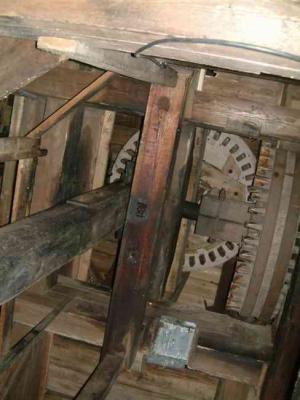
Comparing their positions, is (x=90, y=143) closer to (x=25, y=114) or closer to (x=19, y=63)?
(x=25, y=114)

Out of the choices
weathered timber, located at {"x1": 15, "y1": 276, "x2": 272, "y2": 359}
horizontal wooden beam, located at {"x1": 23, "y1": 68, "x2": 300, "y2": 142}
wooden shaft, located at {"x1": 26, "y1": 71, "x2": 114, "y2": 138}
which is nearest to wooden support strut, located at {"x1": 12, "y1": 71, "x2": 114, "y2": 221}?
wooden shaft, located at {"x1": 26, "y1": 71, "x2": 114, "y2": 138}

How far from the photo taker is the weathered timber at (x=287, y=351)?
1.62 metres

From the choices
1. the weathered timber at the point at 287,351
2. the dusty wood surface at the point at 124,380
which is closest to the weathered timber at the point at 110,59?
the weathered timber at the point at 287,351

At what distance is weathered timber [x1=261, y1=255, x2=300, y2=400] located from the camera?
1624 millimetres

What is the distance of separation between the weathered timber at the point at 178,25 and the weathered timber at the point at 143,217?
0.68m

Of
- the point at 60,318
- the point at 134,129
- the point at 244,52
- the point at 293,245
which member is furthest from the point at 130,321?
the point at 134,129

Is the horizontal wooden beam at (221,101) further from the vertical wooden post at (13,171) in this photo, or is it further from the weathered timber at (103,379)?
the weathered timber at (103,379)

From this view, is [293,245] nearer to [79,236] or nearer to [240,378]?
[240,378]

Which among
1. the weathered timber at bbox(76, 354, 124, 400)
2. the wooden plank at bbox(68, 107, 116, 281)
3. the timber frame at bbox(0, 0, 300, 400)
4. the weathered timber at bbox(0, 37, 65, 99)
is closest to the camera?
the timber frame at bbox(0, 0, 300, 400)

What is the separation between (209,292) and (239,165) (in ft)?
4.21

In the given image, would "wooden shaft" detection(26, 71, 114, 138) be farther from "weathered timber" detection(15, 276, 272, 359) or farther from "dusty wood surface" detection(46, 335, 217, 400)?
"dusty wood surface" detection(46, 335, 217, 400)

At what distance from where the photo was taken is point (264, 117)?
75.2 inches

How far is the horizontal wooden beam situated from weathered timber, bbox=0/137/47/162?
45 cm

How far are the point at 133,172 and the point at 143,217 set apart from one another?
417mm
